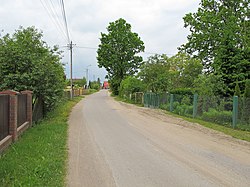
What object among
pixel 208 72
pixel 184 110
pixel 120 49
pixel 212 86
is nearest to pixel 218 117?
pixel 212 86

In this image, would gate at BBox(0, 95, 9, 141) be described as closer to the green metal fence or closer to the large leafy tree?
the green metal fence

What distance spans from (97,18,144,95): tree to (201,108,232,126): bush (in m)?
40.1

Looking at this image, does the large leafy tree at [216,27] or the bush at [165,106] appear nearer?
the bush at [165,106]

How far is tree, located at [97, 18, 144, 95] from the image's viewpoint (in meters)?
57.4

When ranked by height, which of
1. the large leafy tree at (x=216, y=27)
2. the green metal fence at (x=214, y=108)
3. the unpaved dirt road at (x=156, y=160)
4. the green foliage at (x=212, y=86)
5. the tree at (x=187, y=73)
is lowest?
the unpaved dirt road at (x=156, y=160)

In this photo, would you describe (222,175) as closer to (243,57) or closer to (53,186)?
(53,186)

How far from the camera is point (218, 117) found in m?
16.6

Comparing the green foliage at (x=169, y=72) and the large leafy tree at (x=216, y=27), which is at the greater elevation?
the large leafy tree at (x=216, y=27)

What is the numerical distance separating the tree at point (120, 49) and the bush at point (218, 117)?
40132mm

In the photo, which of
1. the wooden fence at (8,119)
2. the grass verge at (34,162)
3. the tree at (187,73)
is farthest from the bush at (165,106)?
the grass verge at (34,162)

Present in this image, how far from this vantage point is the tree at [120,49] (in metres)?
57.4

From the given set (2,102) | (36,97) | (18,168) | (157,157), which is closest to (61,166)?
(18,168)

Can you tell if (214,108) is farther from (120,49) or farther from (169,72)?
(120,49)

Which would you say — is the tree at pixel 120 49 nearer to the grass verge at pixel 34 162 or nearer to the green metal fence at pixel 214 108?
the green metal fence at pixel 214 108
